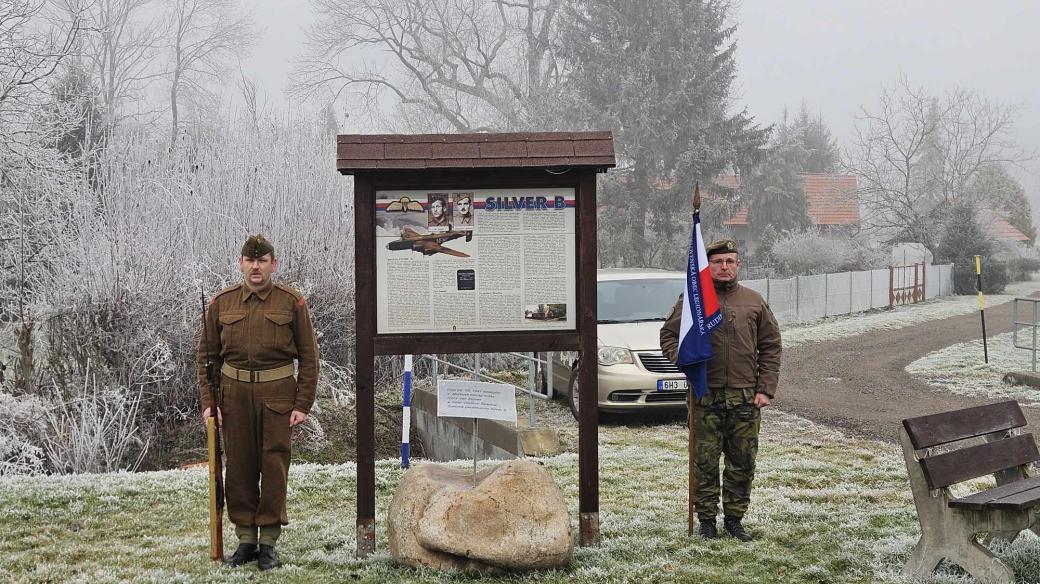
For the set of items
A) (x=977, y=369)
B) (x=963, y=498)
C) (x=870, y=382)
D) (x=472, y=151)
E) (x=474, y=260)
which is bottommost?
(x=870, y=382)

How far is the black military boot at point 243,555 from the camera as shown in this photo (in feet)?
18.0

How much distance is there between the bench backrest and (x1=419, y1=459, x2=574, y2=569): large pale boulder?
1.89 m

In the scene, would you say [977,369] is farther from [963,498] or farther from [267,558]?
[267,558]

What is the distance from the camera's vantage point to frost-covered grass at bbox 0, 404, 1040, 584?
531 centimetres

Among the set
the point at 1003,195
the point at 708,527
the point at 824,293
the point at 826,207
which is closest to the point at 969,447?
the point at 708,527

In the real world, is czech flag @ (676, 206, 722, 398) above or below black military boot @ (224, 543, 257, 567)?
above

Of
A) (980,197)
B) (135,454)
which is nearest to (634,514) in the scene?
(135,454)

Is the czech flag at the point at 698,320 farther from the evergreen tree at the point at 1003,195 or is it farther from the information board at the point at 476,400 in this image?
the evergreen tree at the point at 1003,195

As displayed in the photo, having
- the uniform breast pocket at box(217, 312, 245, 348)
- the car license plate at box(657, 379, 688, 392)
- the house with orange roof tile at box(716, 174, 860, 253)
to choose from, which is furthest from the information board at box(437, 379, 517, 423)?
the house with orange roof tile at box(716, 174, 860, 253)

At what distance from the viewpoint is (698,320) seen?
577 centimetres

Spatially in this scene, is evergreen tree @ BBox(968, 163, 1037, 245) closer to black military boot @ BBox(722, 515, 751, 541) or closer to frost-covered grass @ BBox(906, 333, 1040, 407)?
frost-covered grass @ BBox(906, 333, 1040, 407)

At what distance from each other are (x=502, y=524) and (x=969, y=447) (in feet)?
8.41

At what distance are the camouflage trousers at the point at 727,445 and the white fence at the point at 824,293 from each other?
18587 millimetres

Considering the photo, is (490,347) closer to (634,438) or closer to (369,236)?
(369,236)
